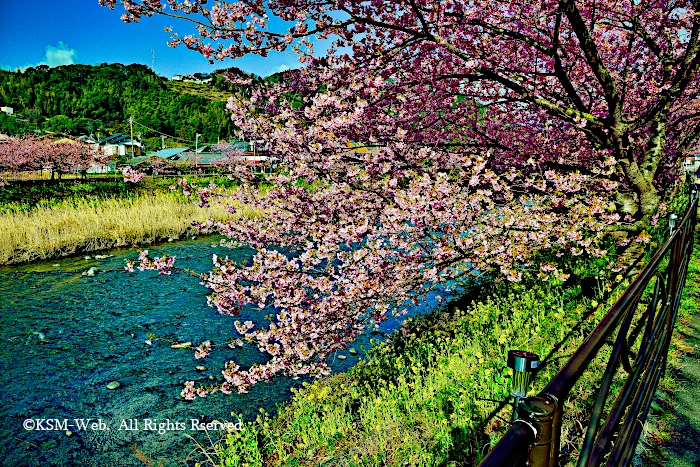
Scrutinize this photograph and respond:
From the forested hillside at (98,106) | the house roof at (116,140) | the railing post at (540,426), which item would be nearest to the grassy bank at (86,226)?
the railing post at (540,426)

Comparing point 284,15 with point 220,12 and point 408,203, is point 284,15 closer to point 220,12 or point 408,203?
point 220,12

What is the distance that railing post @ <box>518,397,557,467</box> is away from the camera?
0.94 metres

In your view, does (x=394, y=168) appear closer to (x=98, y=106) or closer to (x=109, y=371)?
(x=109, y=371)

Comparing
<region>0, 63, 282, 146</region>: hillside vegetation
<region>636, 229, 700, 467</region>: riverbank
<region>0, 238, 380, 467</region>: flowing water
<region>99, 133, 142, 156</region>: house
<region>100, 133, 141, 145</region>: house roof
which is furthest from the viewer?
<region>0, 63, 282, 146</region>: hillside vegetation

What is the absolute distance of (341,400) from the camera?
5785 mm

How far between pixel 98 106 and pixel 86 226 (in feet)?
413

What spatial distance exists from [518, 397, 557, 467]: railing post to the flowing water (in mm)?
5421

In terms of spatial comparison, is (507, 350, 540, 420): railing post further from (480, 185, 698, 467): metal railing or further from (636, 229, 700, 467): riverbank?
(636, 229, 700, 467): riverbank

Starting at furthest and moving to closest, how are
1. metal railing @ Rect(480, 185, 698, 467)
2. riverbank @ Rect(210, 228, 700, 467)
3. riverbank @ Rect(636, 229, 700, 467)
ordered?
1. riverbank @ Rect(210, 228, 700, 467)
2. riverbank @ Rect(636, 229, 700, 467)
3. metal railing @ Rect(480, 185, 698, 467)

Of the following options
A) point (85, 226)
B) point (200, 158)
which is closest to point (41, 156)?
point (85, 226)

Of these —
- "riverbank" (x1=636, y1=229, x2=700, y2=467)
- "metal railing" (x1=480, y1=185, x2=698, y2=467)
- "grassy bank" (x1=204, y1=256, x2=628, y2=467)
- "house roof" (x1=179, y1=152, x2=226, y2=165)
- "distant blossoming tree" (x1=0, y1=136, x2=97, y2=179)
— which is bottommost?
"grassy bank" (x1=204, y1=256, x2=628, y2=467)

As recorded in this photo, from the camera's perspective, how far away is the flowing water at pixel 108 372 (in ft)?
19.1

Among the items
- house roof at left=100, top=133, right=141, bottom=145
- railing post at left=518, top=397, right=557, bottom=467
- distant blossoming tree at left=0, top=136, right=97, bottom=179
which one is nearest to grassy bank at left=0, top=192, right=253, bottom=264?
distant blossoming tree at left=0, top=136, right=97, bottom=179

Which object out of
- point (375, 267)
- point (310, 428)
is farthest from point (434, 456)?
point (375, 267)
